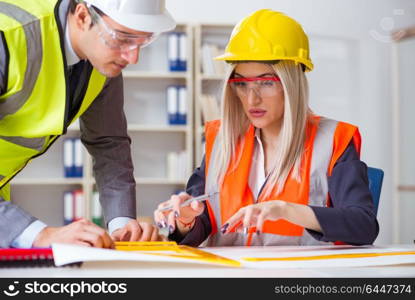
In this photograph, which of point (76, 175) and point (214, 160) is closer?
point (214, 160)

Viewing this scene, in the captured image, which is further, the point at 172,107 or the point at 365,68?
the point at 365,68

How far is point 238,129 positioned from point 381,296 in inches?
44.8

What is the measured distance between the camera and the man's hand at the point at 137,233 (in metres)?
1.49

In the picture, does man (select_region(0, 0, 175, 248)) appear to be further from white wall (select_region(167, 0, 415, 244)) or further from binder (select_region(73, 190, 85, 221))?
white wall (select_region(167, 0, 415, 244))

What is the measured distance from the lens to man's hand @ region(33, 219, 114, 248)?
Answer: 114cm

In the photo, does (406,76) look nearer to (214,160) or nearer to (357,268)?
(214,160)

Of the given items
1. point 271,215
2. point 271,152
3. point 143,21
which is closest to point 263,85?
point 271,152

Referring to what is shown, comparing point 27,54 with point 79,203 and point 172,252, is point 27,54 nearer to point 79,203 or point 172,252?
point 172,252

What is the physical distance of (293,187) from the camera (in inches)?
70.2

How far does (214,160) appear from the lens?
190 centimetres

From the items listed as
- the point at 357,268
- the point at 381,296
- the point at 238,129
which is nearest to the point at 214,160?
the point at 238,129

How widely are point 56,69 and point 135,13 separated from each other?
0.23 meters

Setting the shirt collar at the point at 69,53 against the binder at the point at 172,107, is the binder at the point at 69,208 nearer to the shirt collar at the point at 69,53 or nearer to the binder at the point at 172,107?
the binder at the point at 172,107

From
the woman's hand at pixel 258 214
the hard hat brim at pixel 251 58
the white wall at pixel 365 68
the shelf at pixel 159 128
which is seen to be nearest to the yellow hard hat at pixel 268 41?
the hard hat brim at pixel 251 58
